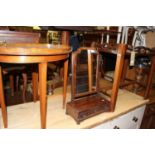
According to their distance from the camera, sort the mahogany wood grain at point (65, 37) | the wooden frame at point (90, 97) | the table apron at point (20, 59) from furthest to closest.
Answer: the mahogany wood grain at point (65, 37)
the wooden frame at point (90, 97)
the table apron at point (20, 59)

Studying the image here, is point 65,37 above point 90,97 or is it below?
above

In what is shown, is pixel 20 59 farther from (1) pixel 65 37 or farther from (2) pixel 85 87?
(1) pixel 65 37

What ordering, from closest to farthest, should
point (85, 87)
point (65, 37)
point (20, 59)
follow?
1. point (20, 59)
2. point (85, 87)
3. point (65, 37)

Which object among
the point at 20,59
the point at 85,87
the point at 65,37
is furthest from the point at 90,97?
the point at 20,59

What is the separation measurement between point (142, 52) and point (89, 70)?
573 millimetres

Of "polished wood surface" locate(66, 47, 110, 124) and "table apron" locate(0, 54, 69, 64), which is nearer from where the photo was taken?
"table apron" locate(0, 54, 69, 64)

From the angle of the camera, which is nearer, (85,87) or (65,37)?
(85,87)

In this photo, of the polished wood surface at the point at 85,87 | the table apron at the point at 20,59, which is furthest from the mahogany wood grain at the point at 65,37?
the table apron at the point at 20,59

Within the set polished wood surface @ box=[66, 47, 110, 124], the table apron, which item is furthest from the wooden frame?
the table apron

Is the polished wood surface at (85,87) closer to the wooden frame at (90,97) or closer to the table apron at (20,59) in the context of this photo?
the wooden frame at (90,97)

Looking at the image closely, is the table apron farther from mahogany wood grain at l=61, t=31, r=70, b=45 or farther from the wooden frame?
mahogany wood grain at l=61, t=31, r=70, b=45

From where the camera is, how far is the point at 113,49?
1210 millimetres
